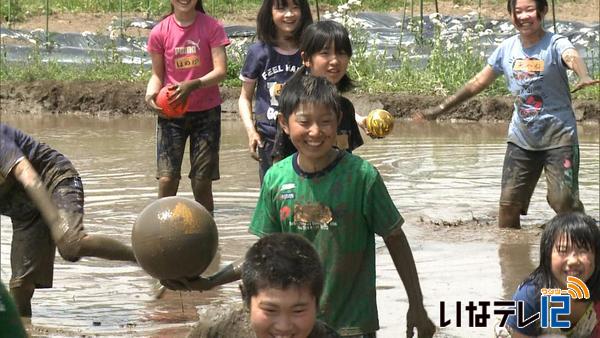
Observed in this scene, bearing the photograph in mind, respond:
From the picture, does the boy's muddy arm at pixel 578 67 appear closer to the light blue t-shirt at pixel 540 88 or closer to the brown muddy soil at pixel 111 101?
the light blue t-shirt at pixel 540 88

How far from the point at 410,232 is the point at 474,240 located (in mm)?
529

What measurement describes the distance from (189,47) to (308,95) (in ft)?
14.6

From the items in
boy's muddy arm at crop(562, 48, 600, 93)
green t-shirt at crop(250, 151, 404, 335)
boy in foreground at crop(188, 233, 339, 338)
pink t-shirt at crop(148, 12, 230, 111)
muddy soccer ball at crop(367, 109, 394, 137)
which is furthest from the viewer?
pink t-shirt at crop(148, 12, 230, 111)

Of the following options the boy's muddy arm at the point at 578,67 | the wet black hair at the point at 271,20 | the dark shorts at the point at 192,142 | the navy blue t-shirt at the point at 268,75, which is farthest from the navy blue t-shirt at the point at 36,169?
the boy's muddy arm at the point at 578,67

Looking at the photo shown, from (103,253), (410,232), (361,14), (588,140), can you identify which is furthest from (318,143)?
(361,14)

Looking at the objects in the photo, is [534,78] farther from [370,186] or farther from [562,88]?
[370,186]

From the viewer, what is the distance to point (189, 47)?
9406 mm

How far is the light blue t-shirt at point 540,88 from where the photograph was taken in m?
8.80

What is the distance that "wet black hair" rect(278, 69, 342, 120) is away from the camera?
5.07m

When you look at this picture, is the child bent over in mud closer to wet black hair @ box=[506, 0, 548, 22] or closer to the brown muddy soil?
wet black hair @ box=[506, 0, 548, 22]

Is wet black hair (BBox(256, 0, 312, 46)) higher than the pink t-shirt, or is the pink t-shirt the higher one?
wet black hair (BBox(256, 0, 312, 46))

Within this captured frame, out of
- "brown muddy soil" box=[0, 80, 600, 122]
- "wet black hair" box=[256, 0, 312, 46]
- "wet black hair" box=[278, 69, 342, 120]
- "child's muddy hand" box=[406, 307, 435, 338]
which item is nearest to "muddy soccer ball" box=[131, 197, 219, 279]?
"wet black hair" box=[278, 69, 342, 120]

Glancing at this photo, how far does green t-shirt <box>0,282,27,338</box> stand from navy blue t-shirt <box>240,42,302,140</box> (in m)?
5.25

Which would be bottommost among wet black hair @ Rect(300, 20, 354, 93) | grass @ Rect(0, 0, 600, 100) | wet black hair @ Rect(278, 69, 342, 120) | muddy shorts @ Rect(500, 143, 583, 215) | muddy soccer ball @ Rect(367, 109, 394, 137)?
grass @ Rect(0, 0, 600, 100)
